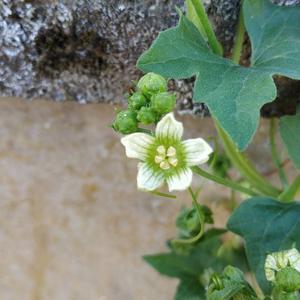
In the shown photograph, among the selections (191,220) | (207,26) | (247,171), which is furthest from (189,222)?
(207,26)

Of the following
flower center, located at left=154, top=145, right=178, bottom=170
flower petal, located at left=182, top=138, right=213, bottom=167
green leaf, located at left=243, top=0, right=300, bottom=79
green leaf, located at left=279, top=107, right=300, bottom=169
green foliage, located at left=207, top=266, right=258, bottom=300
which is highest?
green leaf, located at left=243, top=0, right=300, bottom=79

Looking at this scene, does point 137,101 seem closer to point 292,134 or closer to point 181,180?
point 181,180

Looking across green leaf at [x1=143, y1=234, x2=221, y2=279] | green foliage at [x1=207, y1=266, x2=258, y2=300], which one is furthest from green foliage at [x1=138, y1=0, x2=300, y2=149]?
green leaf at [x1=143, y1=234, x2=221, y2=279]

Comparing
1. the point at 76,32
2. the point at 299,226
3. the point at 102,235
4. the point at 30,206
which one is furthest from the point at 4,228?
the point at 299,226

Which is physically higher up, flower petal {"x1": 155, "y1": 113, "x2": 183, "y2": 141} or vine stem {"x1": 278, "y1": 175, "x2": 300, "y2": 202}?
flower petal {"x1": 155, "y1": 113, "x2": 183, "y2": 141}

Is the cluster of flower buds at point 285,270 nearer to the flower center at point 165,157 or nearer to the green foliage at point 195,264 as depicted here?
the flower center at point 165,157

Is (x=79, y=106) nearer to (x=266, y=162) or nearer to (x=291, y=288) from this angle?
(x=266, y=162)

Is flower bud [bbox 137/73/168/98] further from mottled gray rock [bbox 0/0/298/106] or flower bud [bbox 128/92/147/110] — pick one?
mottled gray rock [bbox 0/0/298/106]
